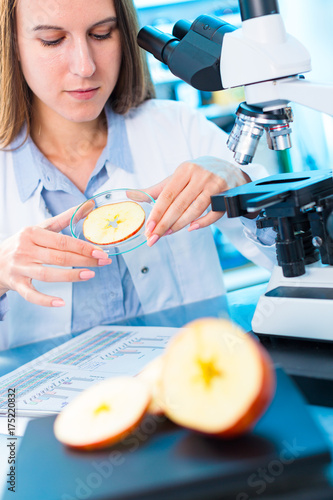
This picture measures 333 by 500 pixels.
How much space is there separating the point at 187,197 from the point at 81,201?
0.50 metres

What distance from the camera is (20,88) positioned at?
67.9 inches

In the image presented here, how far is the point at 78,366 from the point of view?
1.16 metres

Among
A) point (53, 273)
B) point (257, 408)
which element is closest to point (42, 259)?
point (53, 273)

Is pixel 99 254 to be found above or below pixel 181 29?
below

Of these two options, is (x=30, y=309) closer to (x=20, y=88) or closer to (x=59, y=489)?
(x=20, y=88)

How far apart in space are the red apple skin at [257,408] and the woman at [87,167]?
0.60m

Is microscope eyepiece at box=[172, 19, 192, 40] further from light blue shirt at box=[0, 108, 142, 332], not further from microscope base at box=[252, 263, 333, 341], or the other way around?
light blue shirt at box=[0, 108, 142, 332]

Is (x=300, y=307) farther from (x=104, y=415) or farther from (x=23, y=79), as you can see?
(x=23, y=79)

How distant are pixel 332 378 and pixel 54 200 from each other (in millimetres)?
1173

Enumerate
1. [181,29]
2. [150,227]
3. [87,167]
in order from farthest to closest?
[87,167]
[150,227]
[181,29]

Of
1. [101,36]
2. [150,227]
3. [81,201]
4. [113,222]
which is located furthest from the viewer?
[81,201]

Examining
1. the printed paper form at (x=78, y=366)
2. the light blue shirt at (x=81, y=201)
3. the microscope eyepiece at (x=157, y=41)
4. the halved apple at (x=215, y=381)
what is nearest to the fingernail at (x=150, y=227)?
the printed paper form at (x=78, y=366)

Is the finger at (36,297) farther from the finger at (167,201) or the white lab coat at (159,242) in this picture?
the white lab coat at (159,242)

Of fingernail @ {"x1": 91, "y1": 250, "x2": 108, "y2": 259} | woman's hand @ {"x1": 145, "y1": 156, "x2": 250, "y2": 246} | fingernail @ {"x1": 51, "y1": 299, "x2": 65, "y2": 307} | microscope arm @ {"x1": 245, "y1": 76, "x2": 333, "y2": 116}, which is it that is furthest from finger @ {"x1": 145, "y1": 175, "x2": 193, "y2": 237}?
microscope arm @ {"x1": 245, "y1": 76, "x2": 333, "y2": 116}
